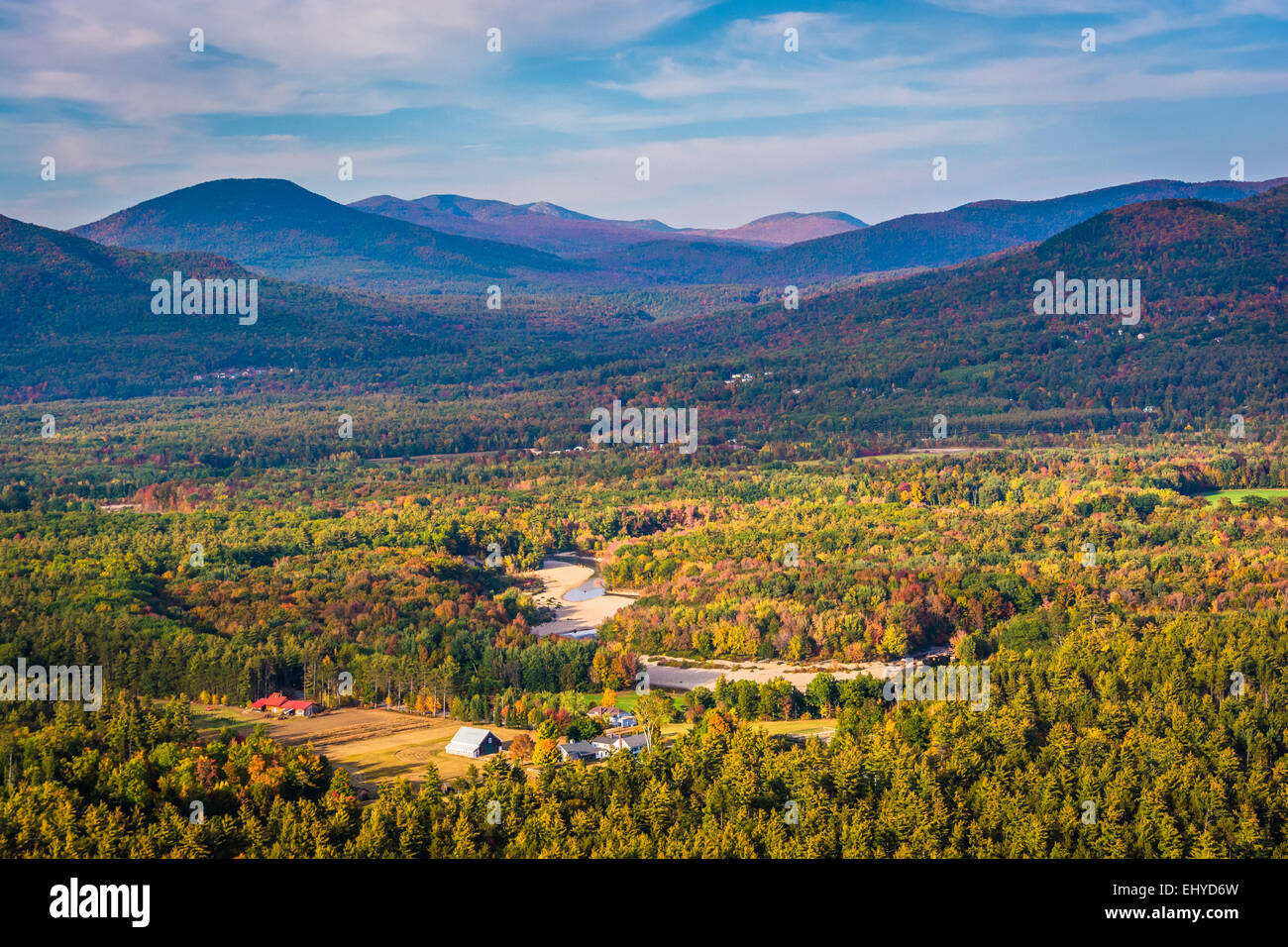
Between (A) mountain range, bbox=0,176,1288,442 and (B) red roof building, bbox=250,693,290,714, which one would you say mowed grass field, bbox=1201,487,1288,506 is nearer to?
(A) mountain range, bbox=0,176,1288,442

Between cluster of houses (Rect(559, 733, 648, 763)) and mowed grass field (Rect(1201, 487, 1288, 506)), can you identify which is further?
mowed grass field (Rect(1201, 487, 1288, 506))

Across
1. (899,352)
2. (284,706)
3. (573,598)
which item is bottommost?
(284,706)

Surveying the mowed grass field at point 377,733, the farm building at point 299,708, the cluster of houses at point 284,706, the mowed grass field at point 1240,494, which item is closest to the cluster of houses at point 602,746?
the mowed grass field at point 377,733

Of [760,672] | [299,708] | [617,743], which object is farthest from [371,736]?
[760,672]

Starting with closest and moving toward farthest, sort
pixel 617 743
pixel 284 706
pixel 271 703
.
Result: pixel 617 743 → pixel 284 706 → pixel 271 703

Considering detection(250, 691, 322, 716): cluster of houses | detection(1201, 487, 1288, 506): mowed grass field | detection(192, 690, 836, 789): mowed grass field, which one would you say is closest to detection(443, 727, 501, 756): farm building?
detection(192, 690, 836, 789): mowed grass field

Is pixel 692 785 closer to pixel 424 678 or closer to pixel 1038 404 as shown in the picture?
pixel 424 678

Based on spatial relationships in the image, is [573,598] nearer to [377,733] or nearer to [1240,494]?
[377,733]
